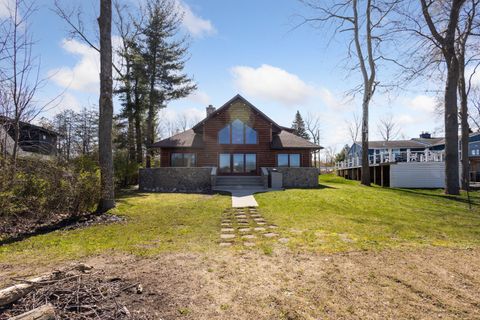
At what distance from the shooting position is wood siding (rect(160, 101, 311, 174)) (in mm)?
19391

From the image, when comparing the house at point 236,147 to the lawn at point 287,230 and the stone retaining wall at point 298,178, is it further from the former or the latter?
the lawn at point 287,230

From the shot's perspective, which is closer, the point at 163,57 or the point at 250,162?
the point at 250,162

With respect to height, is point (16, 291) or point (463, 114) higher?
point (463, 114)

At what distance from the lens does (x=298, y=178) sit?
54.0 feet

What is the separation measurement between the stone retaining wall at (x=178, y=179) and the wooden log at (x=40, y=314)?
1315cm

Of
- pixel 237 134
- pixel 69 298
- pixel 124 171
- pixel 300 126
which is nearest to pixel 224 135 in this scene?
pixel 237 134

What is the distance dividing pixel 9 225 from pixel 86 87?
10642 millimetres

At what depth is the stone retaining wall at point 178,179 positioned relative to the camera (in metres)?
15.6

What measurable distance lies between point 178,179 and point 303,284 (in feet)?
43.6

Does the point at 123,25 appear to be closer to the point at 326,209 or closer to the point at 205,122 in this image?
the point at 205,122

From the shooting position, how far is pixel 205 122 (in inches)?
770

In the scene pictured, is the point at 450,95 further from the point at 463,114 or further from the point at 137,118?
the point at 137,118

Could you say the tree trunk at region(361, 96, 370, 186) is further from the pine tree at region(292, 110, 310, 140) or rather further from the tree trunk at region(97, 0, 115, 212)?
the pine tree at region(292, 110, 310, 140)

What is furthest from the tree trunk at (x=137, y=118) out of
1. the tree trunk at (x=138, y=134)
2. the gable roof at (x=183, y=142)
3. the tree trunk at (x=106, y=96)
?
the tree trunk at (x=106, y=96)
